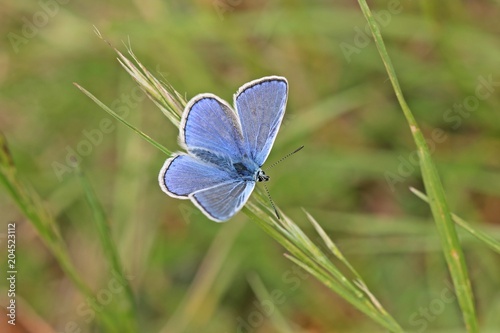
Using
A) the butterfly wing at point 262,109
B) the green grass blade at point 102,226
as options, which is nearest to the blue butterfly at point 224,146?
the butterfly wing at point 262,109

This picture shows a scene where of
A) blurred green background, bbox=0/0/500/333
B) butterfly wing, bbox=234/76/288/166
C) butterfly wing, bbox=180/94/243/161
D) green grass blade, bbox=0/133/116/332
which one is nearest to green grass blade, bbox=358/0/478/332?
butterfly wing, bbox=234/76/288/166

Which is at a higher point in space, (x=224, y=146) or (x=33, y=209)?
(x=33, y=209)

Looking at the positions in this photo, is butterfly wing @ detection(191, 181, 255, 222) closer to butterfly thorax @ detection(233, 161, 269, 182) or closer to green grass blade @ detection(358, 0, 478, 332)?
butterfly thorax @ detection(233, 161, 269, 182)

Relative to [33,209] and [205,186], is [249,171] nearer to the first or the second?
[205,186]

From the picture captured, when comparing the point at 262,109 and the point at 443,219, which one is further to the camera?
the point at 262,109

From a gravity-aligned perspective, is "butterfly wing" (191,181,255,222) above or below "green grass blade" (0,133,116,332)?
below

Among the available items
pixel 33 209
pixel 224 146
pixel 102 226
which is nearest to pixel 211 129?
pixel 224 146

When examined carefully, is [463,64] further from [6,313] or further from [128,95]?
[6,313]

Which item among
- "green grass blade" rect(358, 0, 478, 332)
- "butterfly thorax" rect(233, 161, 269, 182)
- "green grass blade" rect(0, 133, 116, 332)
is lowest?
"green grass blade" rect(358, 0, 478, 332)
